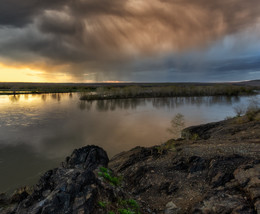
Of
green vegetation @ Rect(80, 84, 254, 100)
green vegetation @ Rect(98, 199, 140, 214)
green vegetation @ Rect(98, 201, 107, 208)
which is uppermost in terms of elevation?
green vegetation @ Rect(80, 84, 254, 100)

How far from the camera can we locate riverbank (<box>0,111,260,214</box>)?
4.27 metres

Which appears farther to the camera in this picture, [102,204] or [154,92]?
[154,92]

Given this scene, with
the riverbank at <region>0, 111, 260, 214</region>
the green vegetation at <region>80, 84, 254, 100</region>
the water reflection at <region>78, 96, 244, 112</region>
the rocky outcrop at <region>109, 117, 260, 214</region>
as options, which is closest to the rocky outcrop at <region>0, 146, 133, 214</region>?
the riverbank at <region>0, 111, 260, 214</region>

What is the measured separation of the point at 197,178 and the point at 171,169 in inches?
43.6

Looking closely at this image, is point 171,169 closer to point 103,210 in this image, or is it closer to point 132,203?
point 132,203

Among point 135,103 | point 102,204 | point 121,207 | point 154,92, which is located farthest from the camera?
point 154,92

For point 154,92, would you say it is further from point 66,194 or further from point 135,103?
point 66,194

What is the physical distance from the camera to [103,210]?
4152mm

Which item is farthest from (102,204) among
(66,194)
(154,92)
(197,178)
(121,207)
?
(154,92)

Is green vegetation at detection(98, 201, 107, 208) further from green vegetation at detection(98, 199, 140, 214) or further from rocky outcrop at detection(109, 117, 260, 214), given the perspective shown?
rocky outcrop at detection(109, 117, 260, 214)

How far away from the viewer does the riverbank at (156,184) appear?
4266mm

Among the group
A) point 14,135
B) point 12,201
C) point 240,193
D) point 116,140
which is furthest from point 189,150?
point 14,135

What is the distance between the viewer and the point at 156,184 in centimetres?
637

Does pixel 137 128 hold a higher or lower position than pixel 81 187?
lower
